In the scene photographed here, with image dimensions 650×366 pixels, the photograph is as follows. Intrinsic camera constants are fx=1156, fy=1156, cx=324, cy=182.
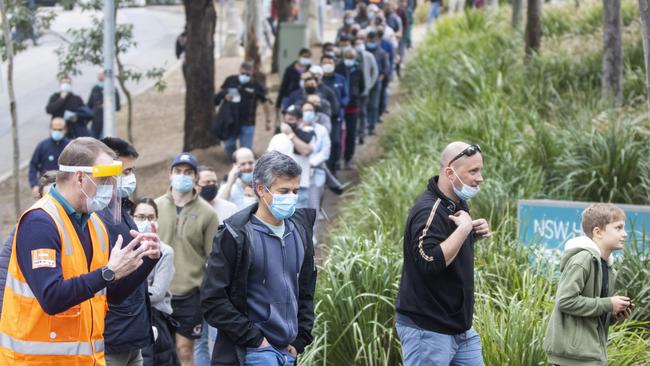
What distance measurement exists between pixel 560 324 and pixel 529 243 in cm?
317

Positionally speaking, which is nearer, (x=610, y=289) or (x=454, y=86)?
(x=610, y=289)

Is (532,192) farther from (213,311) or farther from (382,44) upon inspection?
(382,44)

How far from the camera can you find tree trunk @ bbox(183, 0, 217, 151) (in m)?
18.7

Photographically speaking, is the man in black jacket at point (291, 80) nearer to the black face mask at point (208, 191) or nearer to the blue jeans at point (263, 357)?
the black face mask at point (208, 191)

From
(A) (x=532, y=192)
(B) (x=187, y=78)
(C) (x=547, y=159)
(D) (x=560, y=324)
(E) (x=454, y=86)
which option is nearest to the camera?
(D) (x=560, y=324)

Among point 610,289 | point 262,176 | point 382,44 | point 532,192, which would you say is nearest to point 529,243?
point 532,192

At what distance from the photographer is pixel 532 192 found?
37.9 ft

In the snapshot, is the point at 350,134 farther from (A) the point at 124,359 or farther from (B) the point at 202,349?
(A) the point at 124,359

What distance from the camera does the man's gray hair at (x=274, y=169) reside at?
232 inches

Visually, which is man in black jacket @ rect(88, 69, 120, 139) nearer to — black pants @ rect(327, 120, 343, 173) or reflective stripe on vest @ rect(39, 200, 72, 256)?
black pants @ rect(327, 120, 343, 173)

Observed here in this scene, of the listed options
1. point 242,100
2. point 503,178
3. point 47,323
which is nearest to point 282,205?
point 47,323

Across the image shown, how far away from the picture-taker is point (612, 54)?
15156 millimetres

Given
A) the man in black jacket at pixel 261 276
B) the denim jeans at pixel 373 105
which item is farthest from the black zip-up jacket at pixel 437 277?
the denim jeans at pixel 373 105

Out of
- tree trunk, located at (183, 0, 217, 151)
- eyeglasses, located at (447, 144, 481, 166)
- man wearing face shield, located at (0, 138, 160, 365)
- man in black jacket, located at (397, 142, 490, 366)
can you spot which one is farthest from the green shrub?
tree trunk, located at (183, 0, 217, 151)
